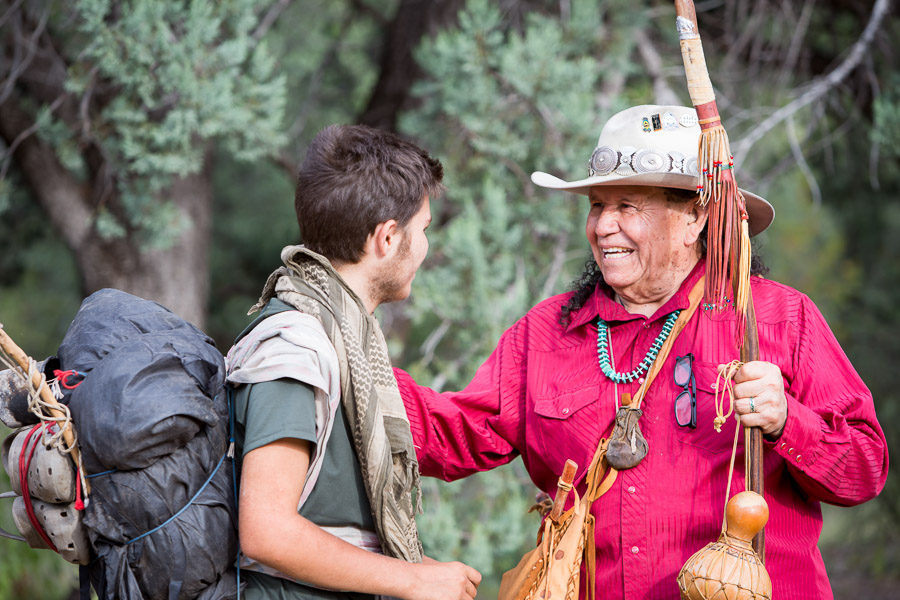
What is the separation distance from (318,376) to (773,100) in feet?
16.6

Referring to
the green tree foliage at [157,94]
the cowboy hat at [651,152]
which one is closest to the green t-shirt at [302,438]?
the cowboy hat at [651,152]

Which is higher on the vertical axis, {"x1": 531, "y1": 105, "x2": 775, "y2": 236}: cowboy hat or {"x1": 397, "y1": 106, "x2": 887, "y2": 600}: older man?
{"x1": 531, "y1": 105, "x2": 775, "y2": 236}: cowboy hat

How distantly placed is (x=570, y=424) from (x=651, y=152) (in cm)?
75

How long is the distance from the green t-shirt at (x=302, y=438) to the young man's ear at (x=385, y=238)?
25 centimetres

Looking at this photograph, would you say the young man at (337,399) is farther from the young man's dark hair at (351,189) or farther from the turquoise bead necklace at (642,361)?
the turquoise bead necklace at (642,361)

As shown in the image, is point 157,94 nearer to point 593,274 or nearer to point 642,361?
point 593,274

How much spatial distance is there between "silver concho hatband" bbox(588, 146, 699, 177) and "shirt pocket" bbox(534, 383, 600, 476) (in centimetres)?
58

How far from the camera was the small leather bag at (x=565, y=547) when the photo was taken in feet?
6.98

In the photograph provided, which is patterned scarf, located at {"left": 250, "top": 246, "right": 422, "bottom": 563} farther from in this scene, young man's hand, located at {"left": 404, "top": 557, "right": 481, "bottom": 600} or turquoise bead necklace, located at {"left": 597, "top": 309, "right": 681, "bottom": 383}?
turquoise bead necklace, located at {"left": 597, "top": 309, "right": 681, "bottom": 383}

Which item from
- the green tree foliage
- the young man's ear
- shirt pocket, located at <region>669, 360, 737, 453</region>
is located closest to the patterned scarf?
Result: the young man's ear

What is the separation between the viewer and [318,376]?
5.54 feet

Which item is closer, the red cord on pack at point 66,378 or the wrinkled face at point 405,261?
the red cord on pack at point 66,378

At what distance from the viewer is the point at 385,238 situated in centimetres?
195

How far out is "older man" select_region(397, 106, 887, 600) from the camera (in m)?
2.12
